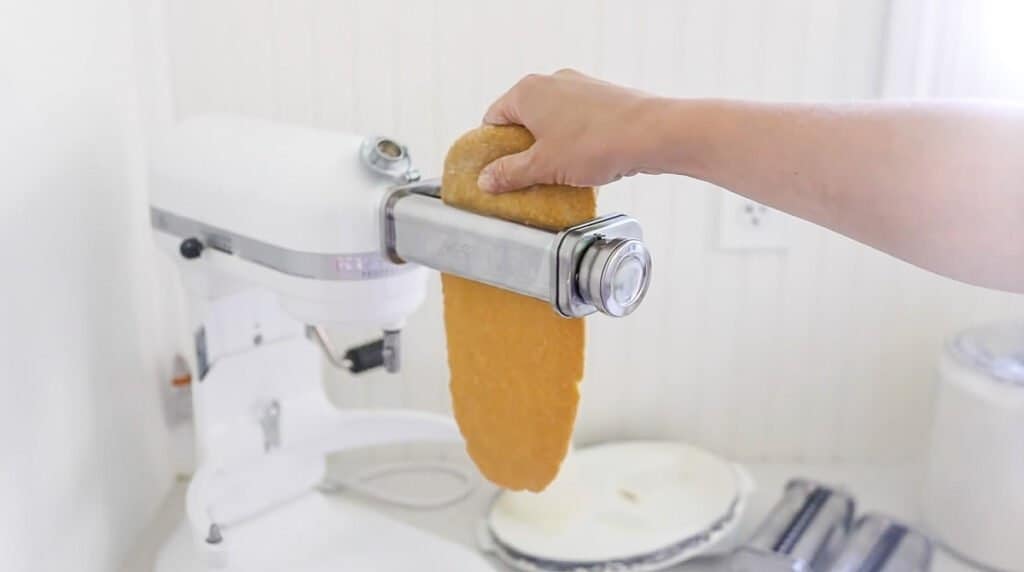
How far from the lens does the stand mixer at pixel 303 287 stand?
1.76ft

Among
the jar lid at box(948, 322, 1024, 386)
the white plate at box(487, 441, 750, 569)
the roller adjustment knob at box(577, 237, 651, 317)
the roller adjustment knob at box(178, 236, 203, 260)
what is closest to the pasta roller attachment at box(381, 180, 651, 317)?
the roller adjustment knob at box(577, 237, 651, 317)

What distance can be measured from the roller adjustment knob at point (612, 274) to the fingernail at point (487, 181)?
0.29 ft

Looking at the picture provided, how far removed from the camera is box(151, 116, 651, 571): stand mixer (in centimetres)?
54

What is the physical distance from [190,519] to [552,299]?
407 mm

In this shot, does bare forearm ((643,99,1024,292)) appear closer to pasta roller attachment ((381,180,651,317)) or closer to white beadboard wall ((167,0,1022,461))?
pasta roller attachment ((381,180,651,317))

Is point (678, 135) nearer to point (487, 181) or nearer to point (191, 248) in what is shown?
point (487, 181)

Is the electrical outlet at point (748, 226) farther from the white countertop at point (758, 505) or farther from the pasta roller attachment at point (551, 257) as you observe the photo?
the pasta roller attachment at point (551, 257)

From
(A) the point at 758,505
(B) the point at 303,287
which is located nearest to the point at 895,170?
(B) the point at 303,287

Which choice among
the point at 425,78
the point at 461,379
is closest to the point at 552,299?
the point at 461,379

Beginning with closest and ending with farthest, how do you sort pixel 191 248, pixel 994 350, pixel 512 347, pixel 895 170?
1. pixel 895 170
2. pixel 512 347
3. pixel 191 248
4. pixel 994 350

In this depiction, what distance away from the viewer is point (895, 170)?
1.55ft

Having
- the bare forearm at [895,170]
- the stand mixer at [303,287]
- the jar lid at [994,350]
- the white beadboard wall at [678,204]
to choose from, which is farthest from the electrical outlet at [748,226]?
the bare forearm at [895,170]

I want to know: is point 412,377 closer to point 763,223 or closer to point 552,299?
point 763,223

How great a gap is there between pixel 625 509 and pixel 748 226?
0.31m
